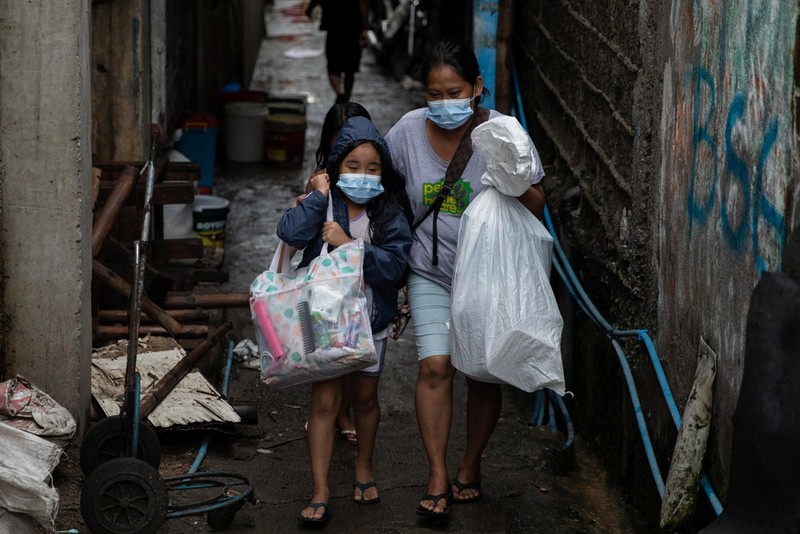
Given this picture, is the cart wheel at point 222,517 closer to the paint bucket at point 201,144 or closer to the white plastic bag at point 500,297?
the white plastic bag at point 500,297

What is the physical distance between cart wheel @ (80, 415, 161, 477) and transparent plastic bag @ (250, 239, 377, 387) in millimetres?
563


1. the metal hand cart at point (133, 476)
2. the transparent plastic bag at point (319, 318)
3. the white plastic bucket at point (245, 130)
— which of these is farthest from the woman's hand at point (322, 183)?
the white plastic bucket at point (245, 130)

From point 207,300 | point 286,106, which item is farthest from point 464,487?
point 286,106

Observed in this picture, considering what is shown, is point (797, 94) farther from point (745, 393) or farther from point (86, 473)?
point (86, 473)

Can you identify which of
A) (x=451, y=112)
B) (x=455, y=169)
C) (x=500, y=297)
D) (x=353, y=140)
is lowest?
(x=500, y=297)

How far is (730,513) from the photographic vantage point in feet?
10.2

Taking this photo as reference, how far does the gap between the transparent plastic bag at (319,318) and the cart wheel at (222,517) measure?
56cm

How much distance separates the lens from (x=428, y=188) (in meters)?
4.51

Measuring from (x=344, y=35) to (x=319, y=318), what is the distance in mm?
7959

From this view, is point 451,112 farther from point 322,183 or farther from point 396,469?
point 396,469

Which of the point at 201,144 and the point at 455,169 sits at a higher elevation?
the point at 455,169

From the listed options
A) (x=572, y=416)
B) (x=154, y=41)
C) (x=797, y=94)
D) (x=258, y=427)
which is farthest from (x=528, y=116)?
(x=797, y=94)

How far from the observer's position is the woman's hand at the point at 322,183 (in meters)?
4.32

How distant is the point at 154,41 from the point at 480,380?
4.73m
